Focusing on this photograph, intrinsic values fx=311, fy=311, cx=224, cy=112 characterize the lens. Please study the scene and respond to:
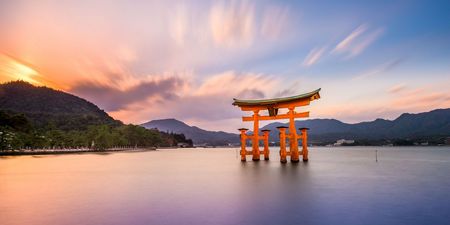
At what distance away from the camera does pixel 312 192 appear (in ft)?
50.8

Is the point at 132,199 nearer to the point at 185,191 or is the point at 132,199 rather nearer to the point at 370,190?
the point at 185,191

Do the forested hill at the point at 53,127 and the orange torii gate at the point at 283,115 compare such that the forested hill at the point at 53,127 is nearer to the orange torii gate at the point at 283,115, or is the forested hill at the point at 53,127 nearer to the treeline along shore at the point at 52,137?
the treeline along shore at the point at 52,137

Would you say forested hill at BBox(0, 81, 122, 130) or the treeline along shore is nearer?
the treeline along shore

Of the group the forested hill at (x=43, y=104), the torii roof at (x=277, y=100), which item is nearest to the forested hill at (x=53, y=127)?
the forested hill at (x=43, y=104)

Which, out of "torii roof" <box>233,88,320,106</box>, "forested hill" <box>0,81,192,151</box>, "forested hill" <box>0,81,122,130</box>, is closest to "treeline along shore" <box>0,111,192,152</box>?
"forested hill" <box>0,81,192,151</box>

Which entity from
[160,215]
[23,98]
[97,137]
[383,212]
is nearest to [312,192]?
[383,212]

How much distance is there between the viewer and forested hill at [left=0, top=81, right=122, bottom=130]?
144762mm

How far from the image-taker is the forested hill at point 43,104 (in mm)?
144762

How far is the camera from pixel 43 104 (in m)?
172

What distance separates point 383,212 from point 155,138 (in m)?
140

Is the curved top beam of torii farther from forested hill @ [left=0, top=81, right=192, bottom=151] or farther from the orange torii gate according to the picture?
forested hill @ [left=0, top=81, right=192, bottom=151]

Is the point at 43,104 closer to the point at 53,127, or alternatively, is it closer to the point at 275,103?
the point at 53,127

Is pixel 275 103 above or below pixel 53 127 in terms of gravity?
below

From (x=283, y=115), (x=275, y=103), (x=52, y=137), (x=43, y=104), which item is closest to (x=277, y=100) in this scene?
(x=275, y=103)
